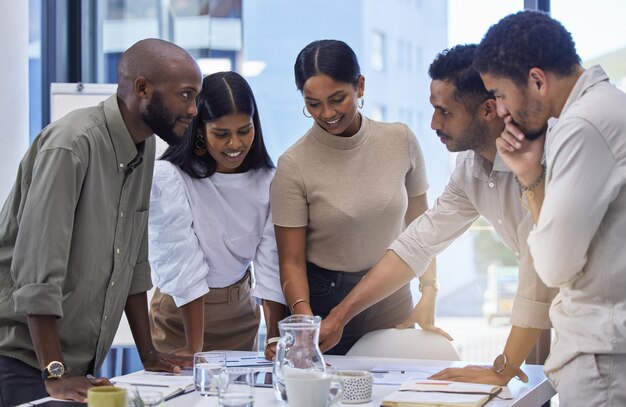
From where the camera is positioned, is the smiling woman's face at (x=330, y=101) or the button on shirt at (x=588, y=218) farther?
the smiling woman's face at (x=330, y=101)

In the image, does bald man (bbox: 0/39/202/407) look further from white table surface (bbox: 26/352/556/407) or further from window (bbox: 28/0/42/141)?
window (bbox: 28/0/42/141)

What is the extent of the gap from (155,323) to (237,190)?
57cm

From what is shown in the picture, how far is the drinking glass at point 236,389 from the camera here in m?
1.59

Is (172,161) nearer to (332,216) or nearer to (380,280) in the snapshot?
(332,216)

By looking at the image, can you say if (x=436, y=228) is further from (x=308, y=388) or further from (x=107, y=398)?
(x=107, y=398)

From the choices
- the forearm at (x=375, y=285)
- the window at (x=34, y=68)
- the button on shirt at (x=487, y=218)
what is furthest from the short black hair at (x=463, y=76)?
the window at (x=34, y=68)

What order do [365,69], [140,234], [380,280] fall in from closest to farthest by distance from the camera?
1. [140,234]
2. [380,280]
3. [365,69]

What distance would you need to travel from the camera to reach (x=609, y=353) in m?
1.67

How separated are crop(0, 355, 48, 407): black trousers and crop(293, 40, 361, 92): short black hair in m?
1.19

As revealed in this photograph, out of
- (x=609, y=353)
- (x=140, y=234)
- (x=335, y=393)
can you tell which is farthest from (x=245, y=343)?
(x=609, y=353)

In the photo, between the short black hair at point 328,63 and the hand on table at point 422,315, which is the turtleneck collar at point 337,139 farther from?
the hand on table at point 422,315

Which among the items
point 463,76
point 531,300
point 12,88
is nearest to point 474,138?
point 463,76

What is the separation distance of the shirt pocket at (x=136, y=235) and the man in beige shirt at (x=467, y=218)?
596 millimetres

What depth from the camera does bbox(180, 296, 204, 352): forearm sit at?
8.51 ft
